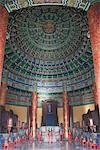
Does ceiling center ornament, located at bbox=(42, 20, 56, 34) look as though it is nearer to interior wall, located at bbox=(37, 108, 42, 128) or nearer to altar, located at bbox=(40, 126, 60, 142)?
interior wall, located at bbox=(37, 108, 42, 128)

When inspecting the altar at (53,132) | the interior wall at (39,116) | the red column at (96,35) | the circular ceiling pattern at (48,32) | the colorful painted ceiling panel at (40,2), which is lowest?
the altar at (53,132)

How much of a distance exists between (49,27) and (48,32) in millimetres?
788

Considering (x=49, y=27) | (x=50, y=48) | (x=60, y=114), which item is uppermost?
(x=49, y=27)

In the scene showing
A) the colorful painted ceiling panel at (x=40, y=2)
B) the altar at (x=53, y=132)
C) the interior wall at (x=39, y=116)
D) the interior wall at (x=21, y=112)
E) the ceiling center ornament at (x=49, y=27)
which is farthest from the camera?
the interior wall at (x=39, y=116)

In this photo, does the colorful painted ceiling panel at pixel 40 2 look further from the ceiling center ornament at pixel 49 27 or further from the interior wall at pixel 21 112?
the interior wall at pixel 21 112

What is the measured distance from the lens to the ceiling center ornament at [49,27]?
82.5 feet

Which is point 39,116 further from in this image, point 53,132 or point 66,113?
point 66,113

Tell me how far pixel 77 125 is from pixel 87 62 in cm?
872

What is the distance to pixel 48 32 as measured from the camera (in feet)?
85.7

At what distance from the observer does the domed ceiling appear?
75.8 feet

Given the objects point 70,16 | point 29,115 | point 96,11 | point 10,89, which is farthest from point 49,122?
point 96,11

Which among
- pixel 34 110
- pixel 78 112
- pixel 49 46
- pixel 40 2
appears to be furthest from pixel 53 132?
pixel 40 2

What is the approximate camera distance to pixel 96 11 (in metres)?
11.4

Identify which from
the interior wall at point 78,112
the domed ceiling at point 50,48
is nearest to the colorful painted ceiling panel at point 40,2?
the domed ceiling at point 50,48
